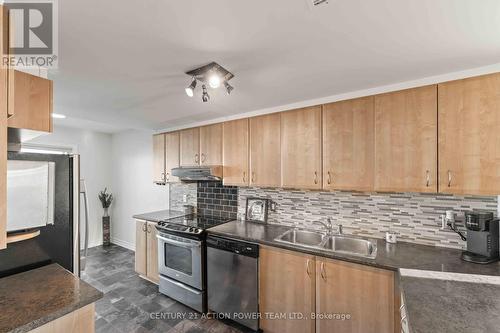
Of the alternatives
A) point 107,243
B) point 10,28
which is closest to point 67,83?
point 10,28

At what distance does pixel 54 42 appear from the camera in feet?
4.11

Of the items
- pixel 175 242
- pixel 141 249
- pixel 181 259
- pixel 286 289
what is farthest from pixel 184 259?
pixel 286 289

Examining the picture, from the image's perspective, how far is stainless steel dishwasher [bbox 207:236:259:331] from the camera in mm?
2166

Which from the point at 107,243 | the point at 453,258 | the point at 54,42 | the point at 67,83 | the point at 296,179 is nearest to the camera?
the point at 54,42

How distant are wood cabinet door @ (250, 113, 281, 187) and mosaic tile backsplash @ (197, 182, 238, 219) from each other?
67 centimetres

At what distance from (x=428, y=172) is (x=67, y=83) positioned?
3.01 metres

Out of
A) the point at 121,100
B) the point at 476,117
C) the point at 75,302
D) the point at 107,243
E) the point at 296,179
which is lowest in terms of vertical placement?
the point at 107,243

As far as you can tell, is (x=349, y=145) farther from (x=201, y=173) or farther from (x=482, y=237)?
(x=201, y=173)

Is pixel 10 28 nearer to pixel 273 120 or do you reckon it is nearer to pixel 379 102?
pixel 273 120

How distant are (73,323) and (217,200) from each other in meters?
2.20

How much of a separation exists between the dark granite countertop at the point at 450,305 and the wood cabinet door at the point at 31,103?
6.98 ft

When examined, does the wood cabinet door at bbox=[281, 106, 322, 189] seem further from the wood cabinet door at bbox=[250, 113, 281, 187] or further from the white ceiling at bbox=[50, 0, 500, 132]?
the white ceiling at bbox=[50, 0, 500, 132]

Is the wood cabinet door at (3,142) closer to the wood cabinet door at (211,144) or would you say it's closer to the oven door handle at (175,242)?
the oven door handle at (175,242)

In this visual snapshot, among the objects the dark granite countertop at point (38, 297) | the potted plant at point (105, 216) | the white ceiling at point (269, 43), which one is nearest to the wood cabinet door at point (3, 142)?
the white ceiling at point (269, 43)
